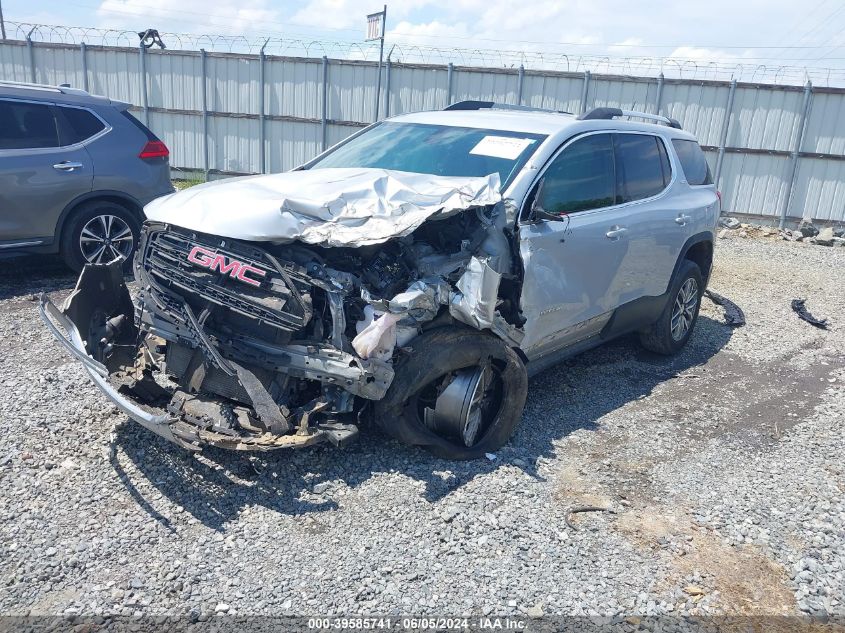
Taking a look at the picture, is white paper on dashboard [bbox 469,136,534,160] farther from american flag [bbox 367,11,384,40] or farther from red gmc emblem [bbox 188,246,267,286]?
american flag [bbox 367,11,384,40]

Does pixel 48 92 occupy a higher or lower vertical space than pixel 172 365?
higher

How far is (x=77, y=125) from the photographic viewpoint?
287 inches

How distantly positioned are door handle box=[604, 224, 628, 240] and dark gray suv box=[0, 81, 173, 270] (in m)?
4.95

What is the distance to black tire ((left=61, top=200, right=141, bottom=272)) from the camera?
7188 mm

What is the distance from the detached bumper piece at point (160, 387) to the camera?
11.4 feet

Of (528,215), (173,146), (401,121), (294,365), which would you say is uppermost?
(401,121)

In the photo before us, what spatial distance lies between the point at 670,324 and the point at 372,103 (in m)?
10.5

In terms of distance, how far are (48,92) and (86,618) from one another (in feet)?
19.7

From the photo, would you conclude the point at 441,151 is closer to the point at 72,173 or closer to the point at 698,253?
the point at 698,253

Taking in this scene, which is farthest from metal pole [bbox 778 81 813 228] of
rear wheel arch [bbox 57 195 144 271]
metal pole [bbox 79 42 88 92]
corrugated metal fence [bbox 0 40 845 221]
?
metal pole [bbox 79 42 88 92]

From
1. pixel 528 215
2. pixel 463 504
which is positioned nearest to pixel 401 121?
pixel 528 215

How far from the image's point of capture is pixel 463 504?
3.74 meters

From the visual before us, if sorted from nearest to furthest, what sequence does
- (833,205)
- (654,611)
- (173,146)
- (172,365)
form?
(654,611) → (172,365) → (833,205) → (173,146)

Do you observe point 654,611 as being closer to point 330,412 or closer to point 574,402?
point 330,412
